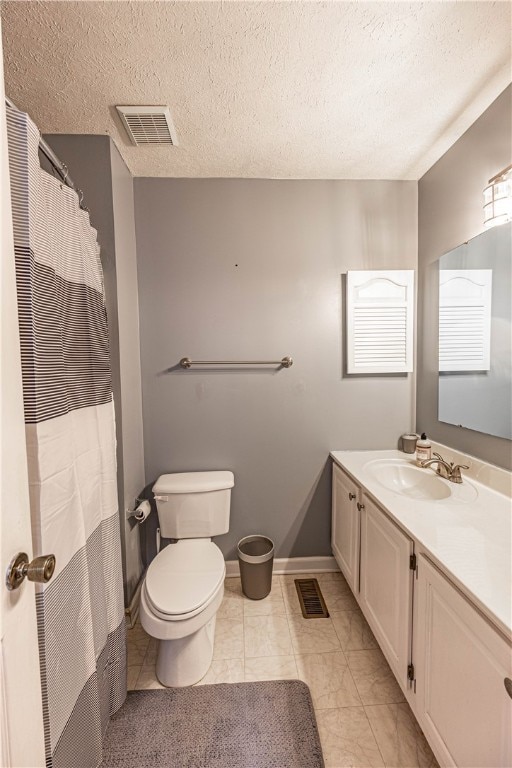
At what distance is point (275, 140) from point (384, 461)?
1727mm

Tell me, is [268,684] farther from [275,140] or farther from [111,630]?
[275,140]

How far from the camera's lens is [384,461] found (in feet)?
5.41

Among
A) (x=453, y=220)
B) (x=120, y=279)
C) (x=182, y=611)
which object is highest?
(x=453, y=220)

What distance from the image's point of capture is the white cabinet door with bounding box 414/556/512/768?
0.67 meters

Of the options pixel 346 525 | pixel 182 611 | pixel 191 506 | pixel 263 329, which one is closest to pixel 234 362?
pixel 263 329

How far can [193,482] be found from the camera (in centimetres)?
166

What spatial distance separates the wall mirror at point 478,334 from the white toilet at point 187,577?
4.16 ft

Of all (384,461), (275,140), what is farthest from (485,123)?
(384,461)

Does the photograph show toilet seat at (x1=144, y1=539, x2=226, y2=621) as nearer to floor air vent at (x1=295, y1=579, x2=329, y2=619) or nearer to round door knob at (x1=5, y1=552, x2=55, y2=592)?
floor air vent at (x1=295, y1=579, x2=329, y2=619)

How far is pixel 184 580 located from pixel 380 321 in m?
1.68

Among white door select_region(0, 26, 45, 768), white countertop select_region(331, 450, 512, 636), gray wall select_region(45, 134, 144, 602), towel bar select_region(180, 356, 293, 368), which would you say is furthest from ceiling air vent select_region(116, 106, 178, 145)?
white countertop select_region(331, 450, 512, 636)

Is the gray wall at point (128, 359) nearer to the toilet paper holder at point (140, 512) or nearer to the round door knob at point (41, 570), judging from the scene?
the toilet paper holder at point (140, 512)

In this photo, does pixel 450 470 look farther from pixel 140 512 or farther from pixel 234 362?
pixel 140 512

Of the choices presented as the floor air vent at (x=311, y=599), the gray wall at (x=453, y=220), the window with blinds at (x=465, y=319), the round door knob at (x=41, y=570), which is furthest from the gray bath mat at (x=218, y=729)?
the window with blinds at (x=465, y=319)
